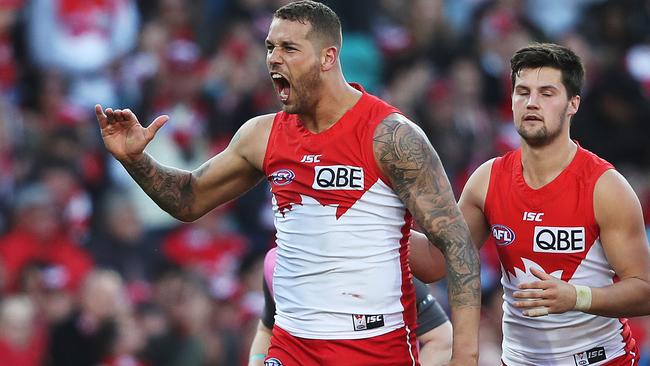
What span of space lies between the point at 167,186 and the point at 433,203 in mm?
1424

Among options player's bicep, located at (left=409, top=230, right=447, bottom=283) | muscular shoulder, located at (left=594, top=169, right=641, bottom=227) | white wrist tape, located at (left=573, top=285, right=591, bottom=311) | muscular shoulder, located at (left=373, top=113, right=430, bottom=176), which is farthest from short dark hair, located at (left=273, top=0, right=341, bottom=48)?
white wrist tape, located at (left=573, top=285, right=591, bottom=311)

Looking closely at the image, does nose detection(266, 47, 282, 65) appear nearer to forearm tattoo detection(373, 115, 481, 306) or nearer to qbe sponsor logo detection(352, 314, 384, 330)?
forearm tattoo detection(373, 115, 481, 306)

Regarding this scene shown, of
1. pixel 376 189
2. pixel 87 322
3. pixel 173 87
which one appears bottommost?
pixel 87 322

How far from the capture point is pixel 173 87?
12656 mm

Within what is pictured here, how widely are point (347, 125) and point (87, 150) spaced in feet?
21.4

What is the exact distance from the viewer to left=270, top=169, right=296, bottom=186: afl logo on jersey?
6.09 m

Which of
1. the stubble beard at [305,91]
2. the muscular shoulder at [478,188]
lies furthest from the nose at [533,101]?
the stubble beard at [305,91]

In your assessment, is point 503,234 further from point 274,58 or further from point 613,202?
point 274,58

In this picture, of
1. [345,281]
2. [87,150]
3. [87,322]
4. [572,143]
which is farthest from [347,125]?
[87,150]

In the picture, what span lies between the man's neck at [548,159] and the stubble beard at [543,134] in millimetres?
43

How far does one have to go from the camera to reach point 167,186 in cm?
654

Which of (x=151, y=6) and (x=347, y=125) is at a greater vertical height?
(x=151, y=6)

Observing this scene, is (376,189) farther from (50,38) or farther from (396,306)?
(50,38)

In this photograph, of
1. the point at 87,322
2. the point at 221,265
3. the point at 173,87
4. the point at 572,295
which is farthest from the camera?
the point at 173,87
